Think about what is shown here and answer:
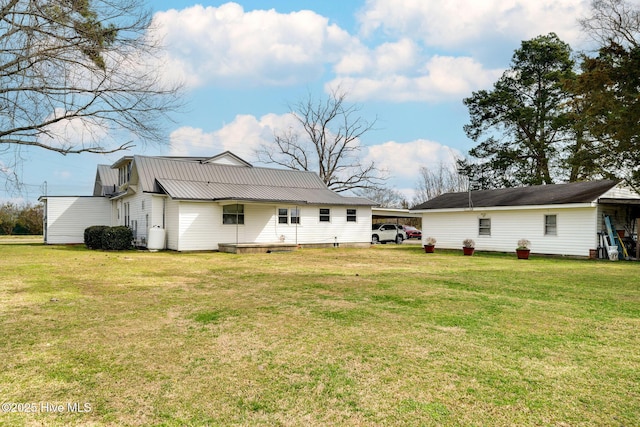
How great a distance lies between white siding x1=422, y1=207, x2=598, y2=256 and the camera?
18062 millimetres

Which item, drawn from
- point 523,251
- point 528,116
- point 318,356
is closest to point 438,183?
point 528,116

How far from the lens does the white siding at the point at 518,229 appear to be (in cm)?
1806

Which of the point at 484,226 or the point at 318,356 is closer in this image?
the point at 318,356

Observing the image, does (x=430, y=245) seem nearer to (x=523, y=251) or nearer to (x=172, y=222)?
(x=523, y=251)

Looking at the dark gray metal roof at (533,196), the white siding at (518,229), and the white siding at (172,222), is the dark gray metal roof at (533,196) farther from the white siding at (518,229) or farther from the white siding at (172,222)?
the white siding at (172,222)

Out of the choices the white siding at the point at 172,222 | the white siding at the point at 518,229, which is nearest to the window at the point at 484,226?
the white siding at the point at 518,229

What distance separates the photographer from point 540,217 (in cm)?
1956

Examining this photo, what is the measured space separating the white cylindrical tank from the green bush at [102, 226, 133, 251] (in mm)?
1316

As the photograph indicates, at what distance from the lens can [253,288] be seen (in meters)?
8.80

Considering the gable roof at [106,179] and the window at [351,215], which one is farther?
the gable roof at [106,179]

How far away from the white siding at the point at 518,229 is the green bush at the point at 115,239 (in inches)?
637

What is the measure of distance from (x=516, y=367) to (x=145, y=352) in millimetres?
3762

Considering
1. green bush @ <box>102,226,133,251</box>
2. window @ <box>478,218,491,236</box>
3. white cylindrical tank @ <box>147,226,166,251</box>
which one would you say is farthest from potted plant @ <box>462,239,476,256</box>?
green bush @ <box>102,226,133,251</box>

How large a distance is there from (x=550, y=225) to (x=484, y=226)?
3.39 metres
